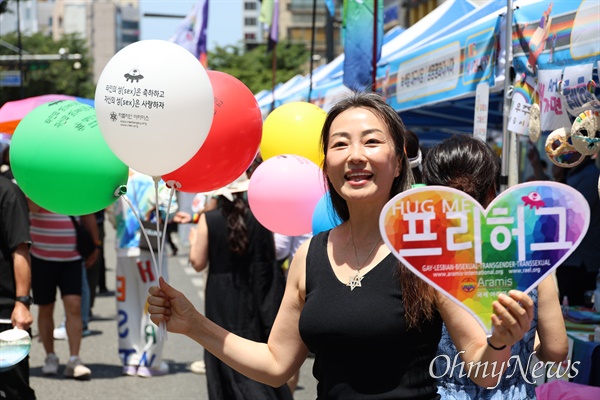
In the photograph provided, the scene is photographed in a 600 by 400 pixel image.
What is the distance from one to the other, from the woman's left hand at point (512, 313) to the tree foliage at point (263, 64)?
2033 inches

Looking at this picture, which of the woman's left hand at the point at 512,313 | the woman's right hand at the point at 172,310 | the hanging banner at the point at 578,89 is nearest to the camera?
the woman's left hand at the point at 512,313

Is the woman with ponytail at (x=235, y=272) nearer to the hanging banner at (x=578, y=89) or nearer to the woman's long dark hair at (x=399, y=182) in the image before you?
the hanging banner at (x=578, y=89)

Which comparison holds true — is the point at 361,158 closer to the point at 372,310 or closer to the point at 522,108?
the point at 372,310

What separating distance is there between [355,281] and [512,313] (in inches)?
22.5

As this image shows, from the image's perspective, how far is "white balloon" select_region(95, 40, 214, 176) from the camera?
334cm

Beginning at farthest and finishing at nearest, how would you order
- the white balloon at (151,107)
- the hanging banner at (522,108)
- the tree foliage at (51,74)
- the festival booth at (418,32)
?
the tree foliage at (51,74) → the festival booth at (418,32) → the hanging banner at (522,108) → the white balloon at (151,107)

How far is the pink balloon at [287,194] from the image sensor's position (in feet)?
16.4

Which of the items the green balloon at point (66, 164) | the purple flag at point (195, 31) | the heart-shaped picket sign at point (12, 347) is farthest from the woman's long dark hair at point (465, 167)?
the purple flag at point (195, 31)

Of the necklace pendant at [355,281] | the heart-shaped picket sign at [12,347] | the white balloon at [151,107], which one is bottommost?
the heart-shaped picket sign at [12,347]

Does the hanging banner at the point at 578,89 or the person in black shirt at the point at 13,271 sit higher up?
the hanging banner at the point at 578,89

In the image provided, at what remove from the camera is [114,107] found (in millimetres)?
3352

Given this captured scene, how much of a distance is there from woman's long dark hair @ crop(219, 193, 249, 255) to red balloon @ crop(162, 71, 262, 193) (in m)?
1.72

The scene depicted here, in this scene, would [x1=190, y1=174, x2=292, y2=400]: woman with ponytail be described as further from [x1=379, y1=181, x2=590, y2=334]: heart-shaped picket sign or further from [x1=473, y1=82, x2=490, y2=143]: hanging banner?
[x1=379, y1=181, x2=590, y2=334]: heart-shaped picket sign

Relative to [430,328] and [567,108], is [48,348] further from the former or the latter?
[430,328]
